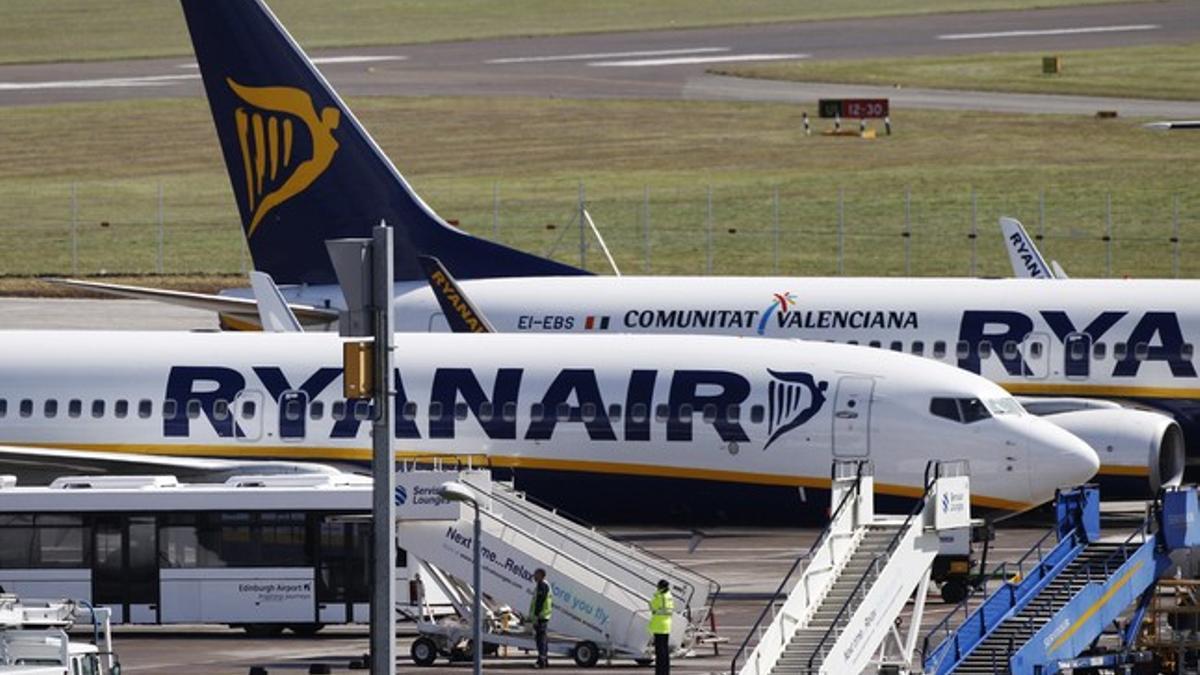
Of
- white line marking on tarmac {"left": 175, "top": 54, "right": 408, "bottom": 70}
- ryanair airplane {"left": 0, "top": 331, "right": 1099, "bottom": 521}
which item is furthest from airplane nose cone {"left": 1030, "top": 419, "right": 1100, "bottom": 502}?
white line marking on tarmac {"left": 175, "top": 54, "right": 408, "bottom": 70}

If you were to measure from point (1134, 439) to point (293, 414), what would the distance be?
1483cm

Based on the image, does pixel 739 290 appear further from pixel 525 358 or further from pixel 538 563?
pixel 538 563

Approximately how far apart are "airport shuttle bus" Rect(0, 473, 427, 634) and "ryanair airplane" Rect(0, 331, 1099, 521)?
124 inches

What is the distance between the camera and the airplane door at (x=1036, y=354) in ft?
182

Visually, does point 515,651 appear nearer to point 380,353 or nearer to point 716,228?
point 380,353

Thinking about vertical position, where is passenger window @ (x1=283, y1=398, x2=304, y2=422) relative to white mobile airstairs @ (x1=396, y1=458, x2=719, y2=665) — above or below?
above

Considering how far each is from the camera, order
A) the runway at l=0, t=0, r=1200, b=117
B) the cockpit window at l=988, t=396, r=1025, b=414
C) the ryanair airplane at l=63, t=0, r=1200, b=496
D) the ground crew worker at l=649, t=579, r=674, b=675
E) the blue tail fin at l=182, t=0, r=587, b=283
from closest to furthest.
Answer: the ground crew worker at l=649, t=579, r=674, b=675
the cockpit window at l=988, t=396, r=1025, b=414
the ryanair airplane at l=63, t=0, r=1200, b=496
the blue tail fin at l=182, t=0, r=587, b=283
the runway at l=0, t=0, r=1200, b=117

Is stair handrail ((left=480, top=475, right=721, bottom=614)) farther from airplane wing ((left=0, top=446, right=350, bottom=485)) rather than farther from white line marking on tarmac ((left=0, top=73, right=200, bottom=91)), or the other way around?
white line marking on tarmac ((left=0, top=73, right=200, bottom=91))

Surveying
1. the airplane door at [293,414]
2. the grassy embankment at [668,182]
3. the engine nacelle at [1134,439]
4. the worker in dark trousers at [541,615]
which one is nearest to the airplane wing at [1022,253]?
the engine nacelle at [1134,439]

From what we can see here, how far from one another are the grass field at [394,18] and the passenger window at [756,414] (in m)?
110

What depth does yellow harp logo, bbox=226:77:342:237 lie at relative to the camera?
2409 inches

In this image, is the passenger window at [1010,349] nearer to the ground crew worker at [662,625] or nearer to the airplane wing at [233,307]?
the airplane wing at [233,307]

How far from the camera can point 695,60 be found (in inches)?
5807

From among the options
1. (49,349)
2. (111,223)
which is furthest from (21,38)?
(49,349)
